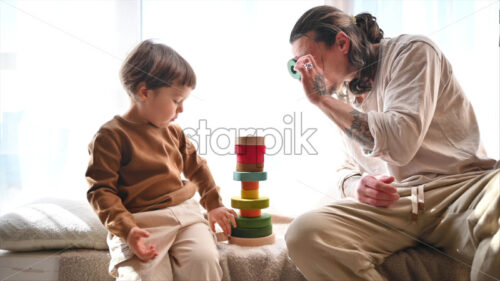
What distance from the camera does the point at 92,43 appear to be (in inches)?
36.0

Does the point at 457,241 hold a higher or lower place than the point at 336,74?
lower

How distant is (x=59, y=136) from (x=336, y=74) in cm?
70

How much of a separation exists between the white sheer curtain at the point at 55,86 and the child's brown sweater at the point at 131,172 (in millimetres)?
111

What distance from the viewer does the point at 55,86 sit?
0.93 m

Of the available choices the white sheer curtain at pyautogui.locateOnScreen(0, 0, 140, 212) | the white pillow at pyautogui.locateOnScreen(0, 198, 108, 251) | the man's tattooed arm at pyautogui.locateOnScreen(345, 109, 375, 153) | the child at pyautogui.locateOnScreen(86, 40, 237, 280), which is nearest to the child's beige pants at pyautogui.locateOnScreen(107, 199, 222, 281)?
the child at pyautogui.locateOnScreen(86, 40, 237, 280)

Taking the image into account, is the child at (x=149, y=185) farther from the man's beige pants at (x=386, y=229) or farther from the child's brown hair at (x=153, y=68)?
the man's beige pants at (x=386, y=229)

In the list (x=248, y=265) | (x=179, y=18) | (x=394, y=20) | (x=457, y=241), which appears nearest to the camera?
(x=457, y=241)

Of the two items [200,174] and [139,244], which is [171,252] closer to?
[139,244]

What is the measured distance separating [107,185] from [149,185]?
92mm

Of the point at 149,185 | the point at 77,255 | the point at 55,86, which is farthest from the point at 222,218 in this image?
the point at 55,86

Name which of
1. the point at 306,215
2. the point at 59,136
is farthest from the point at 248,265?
the point at 59,136

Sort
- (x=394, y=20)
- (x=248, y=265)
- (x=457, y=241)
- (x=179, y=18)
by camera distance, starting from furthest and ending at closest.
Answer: (x=394, y=20), (x=179, y=18), (x=248, y=265), (x=457, y=241)

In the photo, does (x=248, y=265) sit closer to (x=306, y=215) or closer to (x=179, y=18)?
(x=306, y=215)

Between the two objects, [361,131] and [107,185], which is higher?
[361,131]
